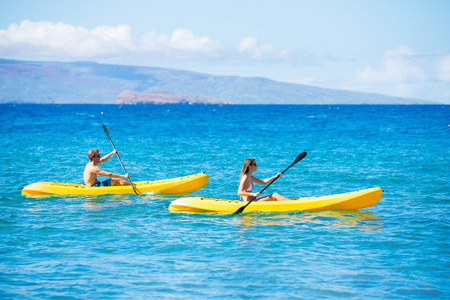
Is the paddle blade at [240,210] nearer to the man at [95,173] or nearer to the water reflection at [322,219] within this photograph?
the water reflection at [322,219]

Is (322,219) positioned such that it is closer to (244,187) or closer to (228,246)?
(244,187)

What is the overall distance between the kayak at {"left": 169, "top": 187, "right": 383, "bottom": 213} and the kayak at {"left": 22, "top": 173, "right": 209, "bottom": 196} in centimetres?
226

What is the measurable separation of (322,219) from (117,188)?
5.14 metres

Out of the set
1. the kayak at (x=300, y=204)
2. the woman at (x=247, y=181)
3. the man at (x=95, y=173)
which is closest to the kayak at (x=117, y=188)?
the man at (x=95, y=173)

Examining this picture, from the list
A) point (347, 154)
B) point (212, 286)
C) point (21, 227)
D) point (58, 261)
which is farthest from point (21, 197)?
point (347, 154)

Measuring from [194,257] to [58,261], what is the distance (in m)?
1.87

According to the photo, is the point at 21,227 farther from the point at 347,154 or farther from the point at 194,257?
the point at 347,154

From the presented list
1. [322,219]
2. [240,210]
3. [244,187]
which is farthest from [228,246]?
[322,219]

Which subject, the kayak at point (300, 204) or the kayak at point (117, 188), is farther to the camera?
the kayak at point (117, 188)

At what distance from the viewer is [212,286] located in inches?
234

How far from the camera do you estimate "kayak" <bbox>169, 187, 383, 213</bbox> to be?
377 inches

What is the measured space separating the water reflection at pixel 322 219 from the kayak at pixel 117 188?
307 centimetres

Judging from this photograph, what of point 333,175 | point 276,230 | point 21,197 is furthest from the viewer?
point 333,175

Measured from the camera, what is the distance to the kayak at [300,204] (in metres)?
9.59
